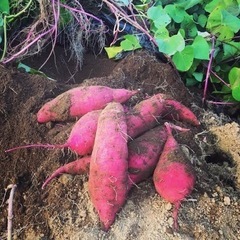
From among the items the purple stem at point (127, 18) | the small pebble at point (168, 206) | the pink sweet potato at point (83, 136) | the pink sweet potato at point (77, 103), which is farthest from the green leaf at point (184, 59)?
the small pebble at point (168, 206)

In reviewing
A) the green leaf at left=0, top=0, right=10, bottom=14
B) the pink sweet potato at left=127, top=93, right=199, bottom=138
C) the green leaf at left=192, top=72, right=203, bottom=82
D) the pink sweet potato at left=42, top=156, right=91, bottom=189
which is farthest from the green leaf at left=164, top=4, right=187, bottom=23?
the pink sweet potato at left=42, top=156, right=91, bottom=189

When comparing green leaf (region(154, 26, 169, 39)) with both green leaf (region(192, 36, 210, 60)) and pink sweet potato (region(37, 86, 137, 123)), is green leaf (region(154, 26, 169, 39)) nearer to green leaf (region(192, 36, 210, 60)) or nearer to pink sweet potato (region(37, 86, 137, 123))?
green leaf (region(192, 36, 210, 60))

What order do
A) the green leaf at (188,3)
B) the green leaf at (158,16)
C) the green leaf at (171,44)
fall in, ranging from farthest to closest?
the green leaf at (188,3) → the green leaf at (158,16) → the green leaf at (171,44)

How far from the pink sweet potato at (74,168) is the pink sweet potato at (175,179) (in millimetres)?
206

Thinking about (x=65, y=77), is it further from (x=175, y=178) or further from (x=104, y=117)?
(x=175, y=178)

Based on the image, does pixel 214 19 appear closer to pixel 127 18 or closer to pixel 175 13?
pixel 175 13

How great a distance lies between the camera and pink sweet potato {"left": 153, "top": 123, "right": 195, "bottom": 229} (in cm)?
121

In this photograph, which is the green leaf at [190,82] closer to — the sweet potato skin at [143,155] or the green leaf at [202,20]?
the green leaf at [202,20]

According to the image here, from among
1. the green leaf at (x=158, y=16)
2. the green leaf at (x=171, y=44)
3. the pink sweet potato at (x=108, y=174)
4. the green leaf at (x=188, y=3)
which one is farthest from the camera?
the green leaf at (x=188, y=3)

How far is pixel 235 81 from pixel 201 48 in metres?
0.19

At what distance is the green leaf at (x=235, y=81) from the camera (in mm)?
1624

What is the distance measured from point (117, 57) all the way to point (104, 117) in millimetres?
591

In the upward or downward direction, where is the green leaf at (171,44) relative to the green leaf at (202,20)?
upward

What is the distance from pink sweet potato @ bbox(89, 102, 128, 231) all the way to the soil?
37 millimetres
